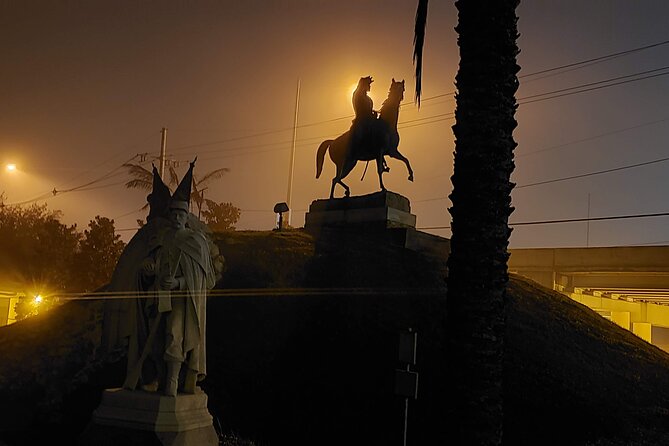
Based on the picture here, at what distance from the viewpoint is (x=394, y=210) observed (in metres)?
18.7

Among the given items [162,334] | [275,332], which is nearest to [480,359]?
[162,334]

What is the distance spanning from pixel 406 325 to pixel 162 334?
715 centimetres

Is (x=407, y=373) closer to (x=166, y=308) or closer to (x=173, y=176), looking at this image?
(x=166, y=308)

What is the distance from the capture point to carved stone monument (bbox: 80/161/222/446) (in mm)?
7531

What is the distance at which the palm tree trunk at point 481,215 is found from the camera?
5.94 metres

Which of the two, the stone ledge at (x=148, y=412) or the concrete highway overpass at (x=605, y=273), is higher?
the concrete highway overpass at (x=605, y=273)

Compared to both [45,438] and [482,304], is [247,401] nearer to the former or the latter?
[45,438]

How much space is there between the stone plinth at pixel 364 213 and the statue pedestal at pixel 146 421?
1142cm

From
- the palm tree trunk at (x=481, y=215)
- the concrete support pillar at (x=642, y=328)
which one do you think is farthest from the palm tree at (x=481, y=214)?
the concrete support pillar at (x=642, y=328)

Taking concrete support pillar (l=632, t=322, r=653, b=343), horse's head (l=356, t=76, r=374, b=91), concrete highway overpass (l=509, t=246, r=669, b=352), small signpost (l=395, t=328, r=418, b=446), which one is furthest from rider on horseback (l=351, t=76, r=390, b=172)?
concrete support pillar (l=632, t=322, r=653, b=343)

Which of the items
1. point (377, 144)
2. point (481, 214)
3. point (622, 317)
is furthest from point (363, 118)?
point (622, 317)

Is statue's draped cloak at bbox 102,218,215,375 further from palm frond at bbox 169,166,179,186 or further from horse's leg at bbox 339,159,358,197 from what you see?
palm frond at bbox 169,166,179,186

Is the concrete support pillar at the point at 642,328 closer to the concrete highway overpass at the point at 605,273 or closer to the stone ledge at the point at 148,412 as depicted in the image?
the concrete highway overpass at the point at 605,273

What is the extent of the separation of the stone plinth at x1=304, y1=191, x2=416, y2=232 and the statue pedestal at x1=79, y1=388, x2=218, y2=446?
11.4 m
